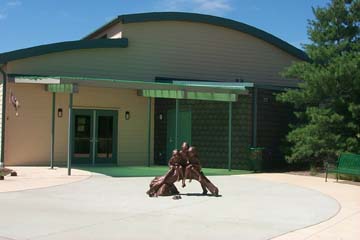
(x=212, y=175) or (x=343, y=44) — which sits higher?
(x=343, y=44)

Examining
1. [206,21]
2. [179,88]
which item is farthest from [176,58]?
[179,88]

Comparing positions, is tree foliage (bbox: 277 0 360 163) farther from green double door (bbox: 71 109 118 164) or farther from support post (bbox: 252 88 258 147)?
green double door (bbox: 71 109 118 164)

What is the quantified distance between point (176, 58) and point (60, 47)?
538 centimetres

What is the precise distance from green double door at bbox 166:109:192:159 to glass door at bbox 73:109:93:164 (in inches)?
129

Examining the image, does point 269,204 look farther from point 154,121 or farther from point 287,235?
point 154,121

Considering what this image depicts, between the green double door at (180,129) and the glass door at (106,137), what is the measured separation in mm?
2265

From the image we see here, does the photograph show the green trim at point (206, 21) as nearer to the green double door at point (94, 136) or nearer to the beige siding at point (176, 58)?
the beige siding at point (176, 58)

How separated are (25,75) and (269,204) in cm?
1196

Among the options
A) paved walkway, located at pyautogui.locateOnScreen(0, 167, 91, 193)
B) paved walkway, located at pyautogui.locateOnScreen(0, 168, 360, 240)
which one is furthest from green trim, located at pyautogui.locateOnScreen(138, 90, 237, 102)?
paved walkway, located at pyautogui.locateOnScreen(0, 168, 360, 240)

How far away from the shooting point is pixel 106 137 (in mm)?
22078

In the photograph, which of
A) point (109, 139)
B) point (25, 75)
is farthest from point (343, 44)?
point (25, 75)

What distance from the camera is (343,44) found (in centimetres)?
1889

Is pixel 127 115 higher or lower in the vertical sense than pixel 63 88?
lower

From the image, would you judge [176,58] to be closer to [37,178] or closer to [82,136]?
[82,136]
